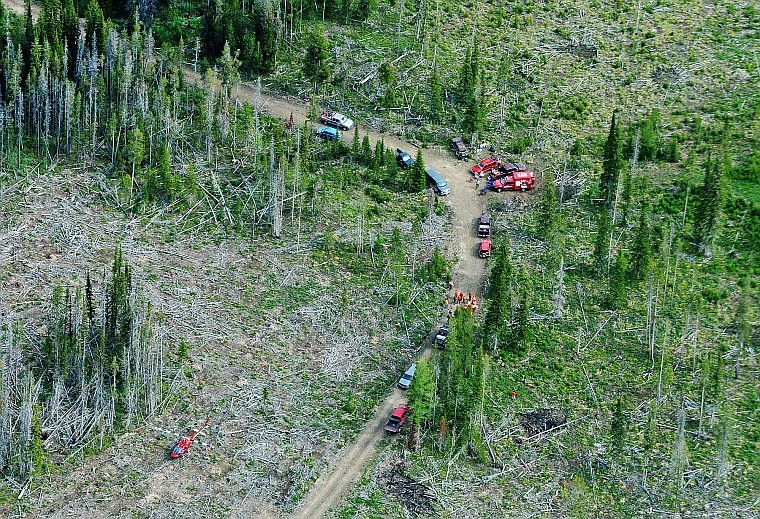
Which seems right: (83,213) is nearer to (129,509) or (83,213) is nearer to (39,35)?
(39,35)

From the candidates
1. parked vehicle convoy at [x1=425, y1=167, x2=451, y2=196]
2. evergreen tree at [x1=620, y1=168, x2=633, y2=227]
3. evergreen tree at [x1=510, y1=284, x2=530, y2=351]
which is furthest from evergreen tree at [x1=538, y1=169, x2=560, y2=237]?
evergreen tree at [x1=510, y1=284, x2=530, y2=351]

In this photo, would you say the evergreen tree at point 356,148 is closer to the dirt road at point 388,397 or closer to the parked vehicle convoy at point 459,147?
the dirt road at point 388,397

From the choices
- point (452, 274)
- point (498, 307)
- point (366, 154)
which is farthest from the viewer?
point (366, 154)

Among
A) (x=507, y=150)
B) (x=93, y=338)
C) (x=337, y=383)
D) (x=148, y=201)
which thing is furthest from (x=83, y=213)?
(x=507, y=150)

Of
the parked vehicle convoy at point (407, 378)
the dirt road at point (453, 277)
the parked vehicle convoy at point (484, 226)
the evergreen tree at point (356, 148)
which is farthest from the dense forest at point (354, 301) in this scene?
the parked vehicle convoy at point (407, 378)

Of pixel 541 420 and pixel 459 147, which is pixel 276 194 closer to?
pixel 459 147

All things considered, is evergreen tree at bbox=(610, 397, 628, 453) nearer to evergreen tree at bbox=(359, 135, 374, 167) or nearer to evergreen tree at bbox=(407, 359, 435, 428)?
→ evergreen tree at bbox=(407, 359, 435, 428)

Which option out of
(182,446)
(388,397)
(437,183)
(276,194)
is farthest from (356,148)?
(182,446)
